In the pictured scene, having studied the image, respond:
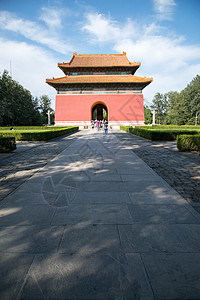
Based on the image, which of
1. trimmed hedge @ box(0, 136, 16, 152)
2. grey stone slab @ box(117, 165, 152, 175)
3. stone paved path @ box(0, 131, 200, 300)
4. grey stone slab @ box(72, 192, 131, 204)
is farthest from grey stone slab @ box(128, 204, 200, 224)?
trimmed hedge @ box(0, 136, 16, 152)

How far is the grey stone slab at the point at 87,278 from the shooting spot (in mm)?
1239

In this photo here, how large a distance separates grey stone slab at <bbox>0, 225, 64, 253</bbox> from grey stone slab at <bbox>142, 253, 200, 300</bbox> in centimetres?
97

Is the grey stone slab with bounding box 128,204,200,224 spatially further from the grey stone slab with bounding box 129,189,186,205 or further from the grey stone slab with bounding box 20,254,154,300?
the grey stone slab with bounding box 20,254,154,300

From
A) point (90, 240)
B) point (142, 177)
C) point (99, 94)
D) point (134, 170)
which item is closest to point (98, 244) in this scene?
point (90, 240)

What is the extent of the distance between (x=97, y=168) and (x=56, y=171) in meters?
1.14

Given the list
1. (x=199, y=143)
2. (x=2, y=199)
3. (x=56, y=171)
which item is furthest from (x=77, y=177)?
(x=199, y=143)

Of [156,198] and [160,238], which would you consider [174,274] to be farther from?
[156,198]

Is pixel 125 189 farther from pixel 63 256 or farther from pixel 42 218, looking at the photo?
pixel 63 256

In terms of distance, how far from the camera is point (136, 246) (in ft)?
5.59

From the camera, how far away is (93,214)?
232cm

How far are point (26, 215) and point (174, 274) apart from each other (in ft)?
6.33

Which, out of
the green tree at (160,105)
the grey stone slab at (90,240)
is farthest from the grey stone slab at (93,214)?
the green tree at (160,105)

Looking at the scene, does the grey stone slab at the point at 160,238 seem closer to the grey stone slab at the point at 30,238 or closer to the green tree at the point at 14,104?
the grey stone slab at the point at 30,238

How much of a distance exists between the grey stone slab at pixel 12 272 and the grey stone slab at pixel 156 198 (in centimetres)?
170
